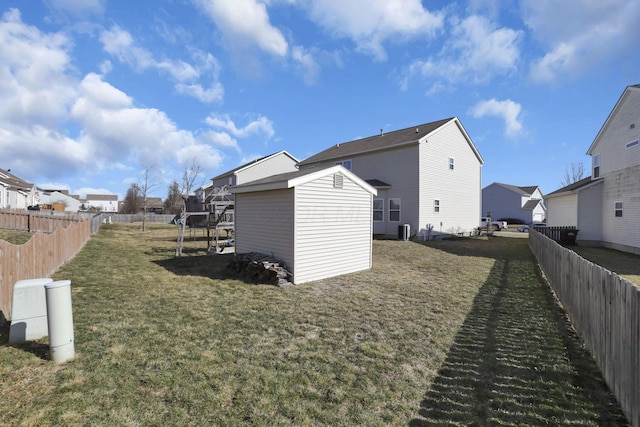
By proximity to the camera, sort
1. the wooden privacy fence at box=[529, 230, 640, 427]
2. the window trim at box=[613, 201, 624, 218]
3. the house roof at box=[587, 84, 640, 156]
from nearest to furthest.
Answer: the wooden privacy fence at box=[529, 230, 640, 427] < the house roof at box=[587, 84, 640, 156] < the window trim at box=[613, 201, 624, 218]

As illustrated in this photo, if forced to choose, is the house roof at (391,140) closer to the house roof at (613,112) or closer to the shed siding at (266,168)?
the house roof at (613,112)

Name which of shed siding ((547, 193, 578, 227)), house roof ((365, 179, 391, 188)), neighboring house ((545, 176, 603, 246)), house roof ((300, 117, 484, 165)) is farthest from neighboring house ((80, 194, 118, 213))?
neighboring house ((545, 176, 603, 246))

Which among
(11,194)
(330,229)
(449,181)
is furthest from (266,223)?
(11,194)

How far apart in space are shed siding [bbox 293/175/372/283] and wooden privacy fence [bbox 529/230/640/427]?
216 inches

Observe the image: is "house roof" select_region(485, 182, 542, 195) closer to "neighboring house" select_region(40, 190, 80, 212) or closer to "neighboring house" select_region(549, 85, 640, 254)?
"neighboring house" select_region(549, 85, 640, 254)

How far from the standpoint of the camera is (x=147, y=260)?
1165cm

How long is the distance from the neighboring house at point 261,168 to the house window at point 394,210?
15120 millimetres

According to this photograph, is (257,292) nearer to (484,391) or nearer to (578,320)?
(484,391)

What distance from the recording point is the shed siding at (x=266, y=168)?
109 ft

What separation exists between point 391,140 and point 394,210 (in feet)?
16.3

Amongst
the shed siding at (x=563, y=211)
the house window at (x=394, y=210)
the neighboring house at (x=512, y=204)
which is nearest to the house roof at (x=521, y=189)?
the neighboring house at (x=512, y=204)

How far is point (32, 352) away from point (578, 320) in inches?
318

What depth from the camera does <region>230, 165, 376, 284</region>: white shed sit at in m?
8.25

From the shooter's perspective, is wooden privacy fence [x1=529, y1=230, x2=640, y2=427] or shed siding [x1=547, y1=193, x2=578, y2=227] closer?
wooden privacy fence [x1=529, y1=230, x2=640, y2=427]
